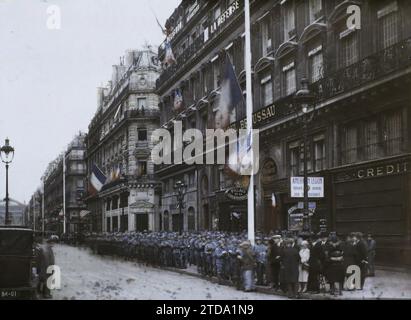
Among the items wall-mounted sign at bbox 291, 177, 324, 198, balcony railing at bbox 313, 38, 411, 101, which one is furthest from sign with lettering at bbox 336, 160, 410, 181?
balcony railing at bbox 313, 38, 411, 101

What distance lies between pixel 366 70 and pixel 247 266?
310 inches

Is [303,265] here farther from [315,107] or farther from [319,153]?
[319,153]

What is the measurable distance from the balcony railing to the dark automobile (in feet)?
Result: 38.5

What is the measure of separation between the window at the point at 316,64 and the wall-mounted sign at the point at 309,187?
689cm

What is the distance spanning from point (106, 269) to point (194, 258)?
3611mm

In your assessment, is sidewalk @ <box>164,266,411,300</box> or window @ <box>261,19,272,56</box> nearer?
sidewalk @ <box>164,266,411,300</box>

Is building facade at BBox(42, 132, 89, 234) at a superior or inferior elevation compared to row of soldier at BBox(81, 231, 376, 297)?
superior

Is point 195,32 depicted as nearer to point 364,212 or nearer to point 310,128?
point 310,128

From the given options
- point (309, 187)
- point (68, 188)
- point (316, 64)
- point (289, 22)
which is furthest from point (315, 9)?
point (68, 188)

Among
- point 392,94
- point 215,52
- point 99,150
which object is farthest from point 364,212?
point 99,150

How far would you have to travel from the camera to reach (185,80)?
115 feet

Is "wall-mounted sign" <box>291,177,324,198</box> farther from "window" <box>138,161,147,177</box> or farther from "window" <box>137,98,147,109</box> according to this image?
"window" <box>137,98,147,109</box>

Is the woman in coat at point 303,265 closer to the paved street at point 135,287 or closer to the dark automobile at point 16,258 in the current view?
the paved street at point 135,287

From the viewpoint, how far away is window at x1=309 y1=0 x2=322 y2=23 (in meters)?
26.2
